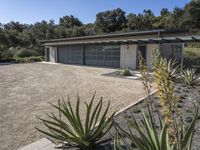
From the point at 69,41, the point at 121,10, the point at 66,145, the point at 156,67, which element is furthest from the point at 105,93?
the point at 121,10

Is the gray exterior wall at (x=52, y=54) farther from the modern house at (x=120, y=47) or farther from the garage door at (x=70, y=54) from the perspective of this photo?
the garage door at (x=70, y=54)

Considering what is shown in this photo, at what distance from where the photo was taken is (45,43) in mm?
30703

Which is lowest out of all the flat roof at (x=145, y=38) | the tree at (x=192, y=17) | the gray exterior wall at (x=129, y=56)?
the gray exterior wall at (x=129, y=56)

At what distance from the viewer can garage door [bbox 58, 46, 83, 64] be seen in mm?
24875

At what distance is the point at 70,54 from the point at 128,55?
9.88m

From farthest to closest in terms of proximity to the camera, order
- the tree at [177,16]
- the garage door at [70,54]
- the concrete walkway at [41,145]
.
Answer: the tree at [177,16] < the garage door at [70,54] < the concrete walkway at [41,145]

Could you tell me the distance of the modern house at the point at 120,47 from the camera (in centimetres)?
1664

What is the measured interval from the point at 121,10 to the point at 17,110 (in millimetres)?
58034

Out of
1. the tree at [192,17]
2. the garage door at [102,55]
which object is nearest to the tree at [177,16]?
the tree at [192,17]

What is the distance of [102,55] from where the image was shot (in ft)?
71.8

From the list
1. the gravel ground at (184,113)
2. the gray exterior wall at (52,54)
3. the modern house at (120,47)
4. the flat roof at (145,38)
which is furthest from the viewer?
the gray exterior wall at (52,54)

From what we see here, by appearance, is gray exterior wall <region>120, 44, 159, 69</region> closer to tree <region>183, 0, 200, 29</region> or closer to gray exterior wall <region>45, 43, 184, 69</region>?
gray exterior wall <region>45, 43, 184, 69</region>

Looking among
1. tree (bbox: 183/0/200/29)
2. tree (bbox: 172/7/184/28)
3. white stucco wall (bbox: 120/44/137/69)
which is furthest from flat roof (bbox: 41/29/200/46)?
tree (bbox: 183/0/200/29)

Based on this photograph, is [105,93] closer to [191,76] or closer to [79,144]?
[191,76]
